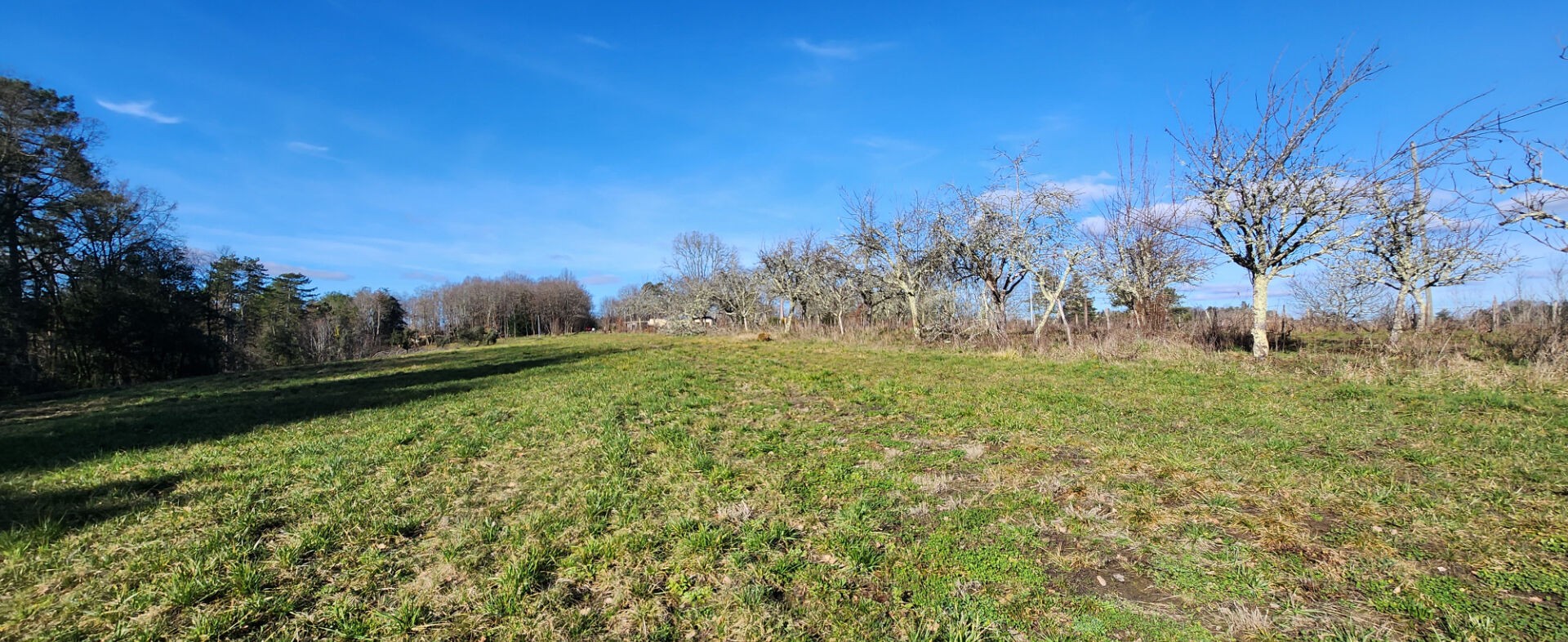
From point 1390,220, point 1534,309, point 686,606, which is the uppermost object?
point 1390,220

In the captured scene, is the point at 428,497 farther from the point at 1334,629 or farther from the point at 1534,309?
the point at 1534,309

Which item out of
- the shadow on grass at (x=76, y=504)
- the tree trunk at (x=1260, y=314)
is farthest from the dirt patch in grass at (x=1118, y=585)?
the tree trunk at (x=1260, y=314)

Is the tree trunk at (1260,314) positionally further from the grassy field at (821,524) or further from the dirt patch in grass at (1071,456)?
the dirt patch in grass at (1071,456)

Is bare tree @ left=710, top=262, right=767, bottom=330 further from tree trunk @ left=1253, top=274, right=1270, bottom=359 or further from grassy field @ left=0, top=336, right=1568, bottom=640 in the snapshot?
grassy field @ left=0, top=336, right=1568, bottom=640

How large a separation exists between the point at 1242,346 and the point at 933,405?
10.3 meters

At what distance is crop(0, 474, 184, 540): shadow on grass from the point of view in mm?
3365

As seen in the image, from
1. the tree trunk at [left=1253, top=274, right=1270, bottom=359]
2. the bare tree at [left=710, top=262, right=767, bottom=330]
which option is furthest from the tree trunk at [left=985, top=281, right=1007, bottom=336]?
the bare tree at [left=710, top=262, right=767, bottom=330]

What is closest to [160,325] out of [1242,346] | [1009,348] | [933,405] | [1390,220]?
[933,405]

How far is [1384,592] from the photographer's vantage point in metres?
2.38

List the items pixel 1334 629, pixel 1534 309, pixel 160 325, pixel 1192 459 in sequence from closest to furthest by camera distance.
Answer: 1. pixel 1334 629
2. pixel 1192 459
3. pixel 1534 309
4. pixel 160 325

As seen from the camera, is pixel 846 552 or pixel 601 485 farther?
pixel 601 485

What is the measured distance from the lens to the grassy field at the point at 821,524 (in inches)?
92.9

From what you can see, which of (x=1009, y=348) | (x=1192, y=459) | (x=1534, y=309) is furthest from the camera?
(x=1534, y=309)

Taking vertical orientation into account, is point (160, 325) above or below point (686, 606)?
above
